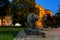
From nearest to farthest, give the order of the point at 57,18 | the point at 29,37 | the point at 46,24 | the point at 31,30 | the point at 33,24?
the point at 29,37 < the point at 31,30 < the point at 33,24 < the point at 46,24 < the point at 57,18

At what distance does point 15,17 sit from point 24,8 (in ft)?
9.44

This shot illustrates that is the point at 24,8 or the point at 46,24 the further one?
the point at 24,8

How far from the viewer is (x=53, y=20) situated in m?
33.9

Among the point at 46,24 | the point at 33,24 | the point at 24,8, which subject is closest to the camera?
the point at 33,24

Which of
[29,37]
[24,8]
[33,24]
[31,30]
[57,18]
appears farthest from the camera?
[24,8]

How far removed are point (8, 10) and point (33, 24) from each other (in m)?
28.7

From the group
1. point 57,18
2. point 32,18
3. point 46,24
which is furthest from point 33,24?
point 57,18

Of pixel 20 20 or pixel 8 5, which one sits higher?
pixel 8 5

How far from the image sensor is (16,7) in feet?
134

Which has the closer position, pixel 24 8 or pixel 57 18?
pixel 57 18

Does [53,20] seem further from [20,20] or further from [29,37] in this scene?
[29,37]

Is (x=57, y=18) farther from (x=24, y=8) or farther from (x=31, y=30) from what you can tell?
(x=31, y=30)

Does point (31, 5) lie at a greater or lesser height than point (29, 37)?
greater

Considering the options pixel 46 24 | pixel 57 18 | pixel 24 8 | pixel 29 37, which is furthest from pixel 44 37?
pixel 24 8
